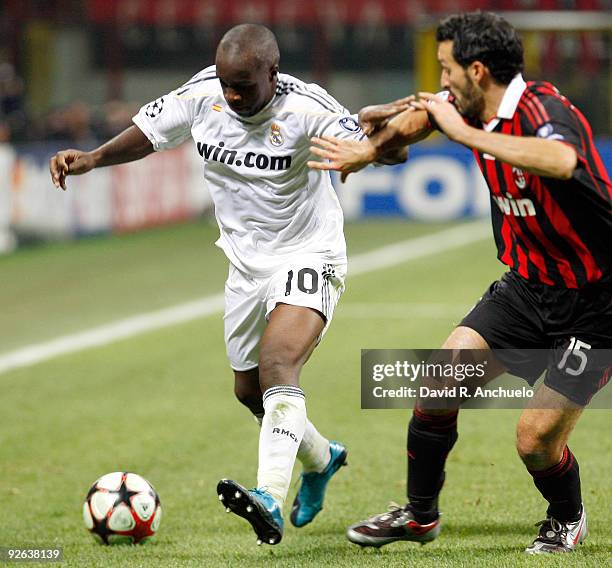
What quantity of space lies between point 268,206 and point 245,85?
0.66 m

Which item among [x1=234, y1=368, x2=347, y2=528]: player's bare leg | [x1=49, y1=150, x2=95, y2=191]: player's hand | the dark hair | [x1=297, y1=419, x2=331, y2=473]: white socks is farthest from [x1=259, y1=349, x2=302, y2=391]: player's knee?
the dark hair

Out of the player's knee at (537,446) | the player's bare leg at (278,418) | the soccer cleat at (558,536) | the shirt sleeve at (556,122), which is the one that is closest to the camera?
the shirt sleeve at (556,122)

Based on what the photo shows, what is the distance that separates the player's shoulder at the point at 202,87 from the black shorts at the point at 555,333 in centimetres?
167

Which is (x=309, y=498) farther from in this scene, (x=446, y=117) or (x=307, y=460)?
(x=446, y=117)

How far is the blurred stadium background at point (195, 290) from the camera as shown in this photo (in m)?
6.62

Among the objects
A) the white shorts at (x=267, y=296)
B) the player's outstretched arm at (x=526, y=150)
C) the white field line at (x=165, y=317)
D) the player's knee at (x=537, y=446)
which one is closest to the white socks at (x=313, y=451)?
the white shorts at (x=267, y=296)

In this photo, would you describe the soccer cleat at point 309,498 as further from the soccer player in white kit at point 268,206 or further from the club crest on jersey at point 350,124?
the club crest on jersey at point 350,124

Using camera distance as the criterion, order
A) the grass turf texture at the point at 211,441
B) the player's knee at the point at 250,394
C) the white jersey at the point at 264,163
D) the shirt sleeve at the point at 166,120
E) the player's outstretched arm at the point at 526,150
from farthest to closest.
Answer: the player's knee at the point at 250,394 < the shirt sleeve at the point at 166,120 < the white jersey at the point at 264,163 < the grass turf texture at the point at 211,441 < the player's outstretched arm at the point at 526,150

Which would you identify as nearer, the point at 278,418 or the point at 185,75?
the point at 278,418

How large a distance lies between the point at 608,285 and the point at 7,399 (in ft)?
19.2

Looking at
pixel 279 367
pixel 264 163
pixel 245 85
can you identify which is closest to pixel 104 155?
pixel 264 163

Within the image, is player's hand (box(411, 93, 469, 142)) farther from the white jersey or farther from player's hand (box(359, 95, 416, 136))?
the white jersey

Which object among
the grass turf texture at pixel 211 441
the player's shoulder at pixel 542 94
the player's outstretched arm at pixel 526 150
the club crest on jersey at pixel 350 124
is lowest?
the grass turf texture at pixel 211 441

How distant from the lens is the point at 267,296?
6.09 m
